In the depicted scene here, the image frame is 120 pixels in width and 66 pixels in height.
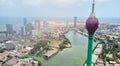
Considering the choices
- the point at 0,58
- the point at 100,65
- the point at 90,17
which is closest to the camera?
the point at 90,17

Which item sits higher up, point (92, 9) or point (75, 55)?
point (92, 9)

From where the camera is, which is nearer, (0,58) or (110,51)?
(0,58)

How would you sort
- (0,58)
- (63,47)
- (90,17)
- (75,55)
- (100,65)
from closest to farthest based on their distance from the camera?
(90,17)
(100,65)
(0,58)
(75,55)
(63,47)

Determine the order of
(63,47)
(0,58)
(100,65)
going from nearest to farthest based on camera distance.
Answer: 1. (100,65)
2. (0,58)
3. (63,47)

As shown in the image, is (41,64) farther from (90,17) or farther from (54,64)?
(90,17)

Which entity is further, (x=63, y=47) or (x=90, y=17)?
(x=63, y=47)

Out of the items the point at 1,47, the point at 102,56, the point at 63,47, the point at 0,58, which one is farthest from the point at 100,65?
the point at 1,47

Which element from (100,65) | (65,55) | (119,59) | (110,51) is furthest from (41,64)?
(110,51)

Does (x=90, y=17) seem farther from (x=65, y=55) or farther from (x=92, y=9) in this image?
(x=65, y=55)

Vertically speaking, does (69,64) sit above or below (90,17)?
below
